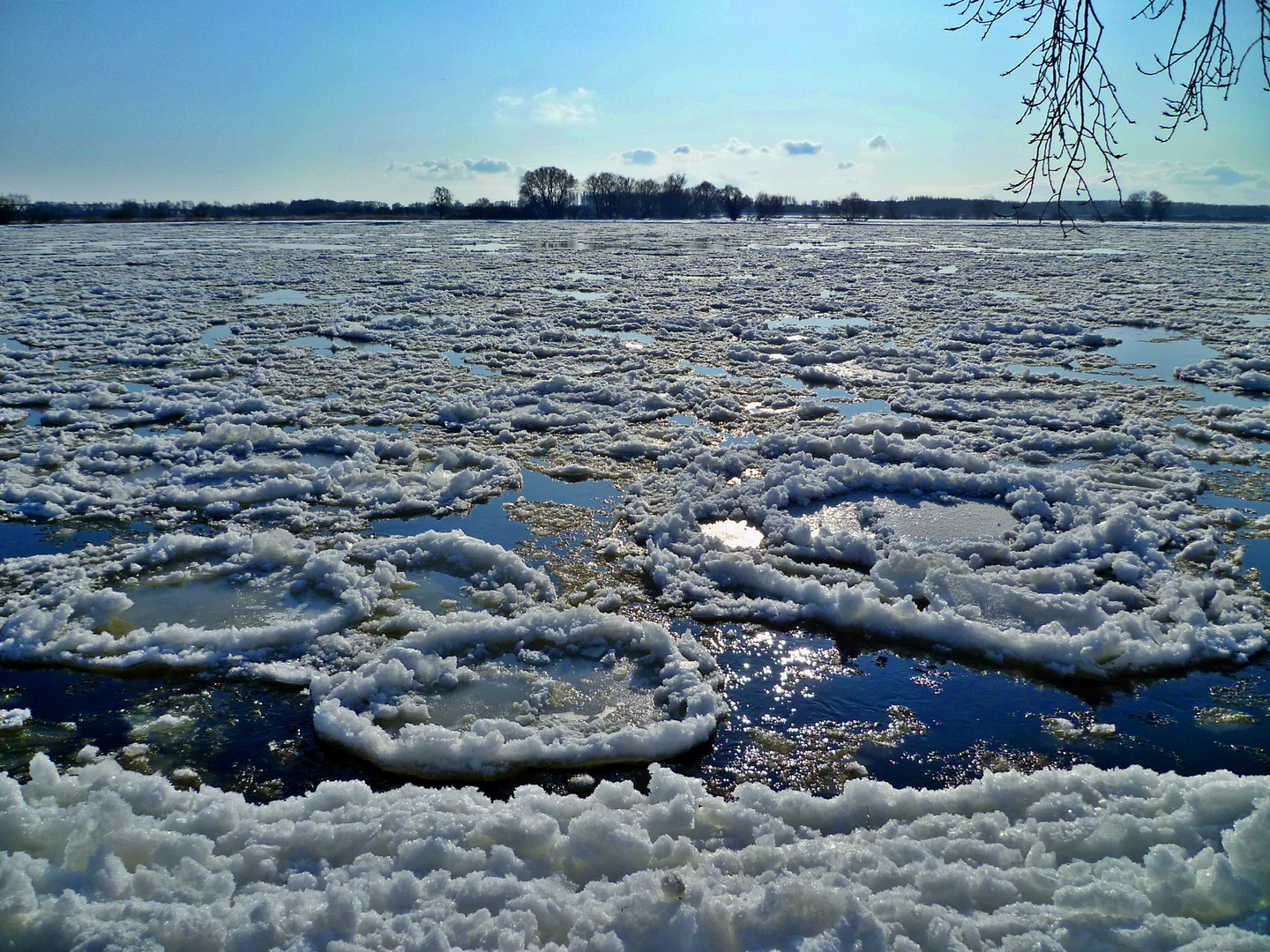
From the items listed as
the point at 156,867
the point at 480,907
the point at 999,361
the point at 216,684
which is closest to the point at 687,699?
the point at 480,907

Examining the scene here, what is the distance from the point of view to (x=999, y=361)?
11055 mm

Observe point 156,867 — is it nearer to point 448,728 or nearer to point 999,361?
point 448,728

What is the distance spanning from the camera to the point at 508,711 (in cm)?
361

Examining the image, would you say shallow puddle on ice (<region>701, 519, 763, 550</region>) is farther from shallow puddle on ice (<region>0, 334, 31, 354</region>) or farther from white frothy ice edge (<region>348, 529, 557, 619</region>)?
shallow puddle on ice (<region>0, 334, 31, 354</region>)

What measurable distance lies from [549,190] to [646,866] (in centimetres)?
9588

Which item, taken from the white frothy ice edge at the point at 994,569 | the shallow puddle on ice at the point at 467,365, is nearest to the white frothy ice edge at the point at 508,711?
the white frothy ice edge at the point at 994,569

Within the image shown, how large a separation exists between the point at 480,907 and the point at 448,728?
1195mm

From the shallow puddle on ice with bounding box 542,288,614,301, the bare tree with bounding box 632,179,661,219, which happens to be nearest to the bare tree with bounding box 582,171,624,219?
the bare tree with bounding box 632,179,661,219

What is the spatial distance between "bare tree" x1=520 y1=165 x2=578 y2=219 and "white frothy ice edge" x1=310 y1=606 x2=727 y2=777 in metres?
89.0

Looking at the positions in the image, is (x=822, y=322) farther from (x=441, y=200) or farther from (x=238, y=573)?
(x=441, y=200)

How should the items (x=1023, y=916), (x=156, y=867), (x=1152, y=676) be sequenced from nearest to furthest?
(x=1023, y=916), (x=156, y=867), (x=1152, y=676)

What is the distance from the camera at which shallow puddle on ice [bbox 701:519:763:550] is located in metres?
5.34

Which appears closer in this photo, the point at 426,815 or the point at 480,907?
the point at 480,907

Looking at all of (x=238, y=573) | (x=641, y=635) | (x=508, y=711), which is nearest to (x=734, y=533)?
(x=641, y=635)
